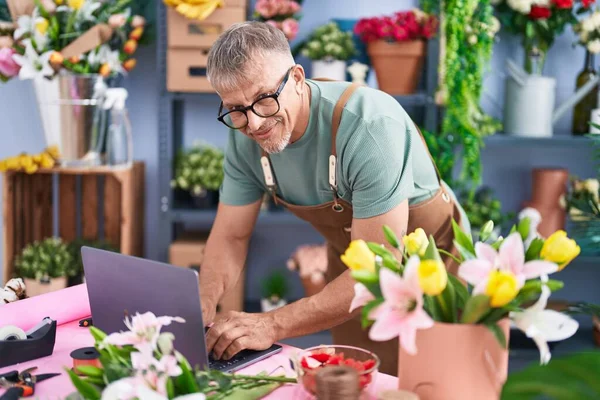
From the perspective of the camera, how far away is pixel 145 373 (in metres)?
0.99

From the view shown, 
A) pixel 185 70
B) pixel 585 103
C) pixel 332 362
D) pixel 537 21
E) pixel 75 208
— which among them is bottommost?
pixel 75 208

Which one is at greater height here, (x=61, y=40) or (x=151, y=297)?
(x=61, y=40)

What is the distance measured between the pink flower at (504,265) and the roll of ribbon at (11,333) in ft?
2.80

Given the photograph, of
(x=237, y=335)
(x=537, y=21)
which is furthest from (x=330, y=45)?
(x=237, y=335)

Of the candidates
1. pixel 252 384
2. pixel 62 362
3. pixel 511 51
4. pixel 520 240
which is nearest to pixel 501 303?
pixel 520 240

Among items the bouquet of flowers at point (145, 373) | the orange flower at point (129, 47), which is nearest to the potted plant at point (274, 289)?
the orange flower at point (129, 47)

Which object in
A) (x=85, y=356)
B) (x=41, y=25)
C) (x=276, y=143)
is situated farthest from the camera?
(x=41, y=25)

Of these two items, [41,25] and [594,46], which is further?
[594,46]

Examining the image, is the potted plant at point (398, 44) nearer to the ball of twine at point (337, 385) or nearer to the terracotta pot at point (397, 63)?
the terracotta pot at point (397, 63)

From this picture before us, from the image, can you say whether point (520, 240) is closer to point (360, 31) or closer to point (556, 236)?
point (556, 236)

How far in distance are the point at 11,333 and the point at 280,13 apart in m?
2.16

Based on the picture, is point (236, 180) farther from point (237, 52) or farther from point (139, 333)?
point (139, 333)

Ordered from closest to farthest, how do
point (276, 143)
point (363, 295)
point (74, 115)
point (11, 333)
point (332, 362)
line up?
point (363, 295)
point (332, 362)
point (11, 333)
point (276, 143)
point (74, 115)

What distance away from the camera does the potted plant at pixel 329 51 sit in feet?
10.7
